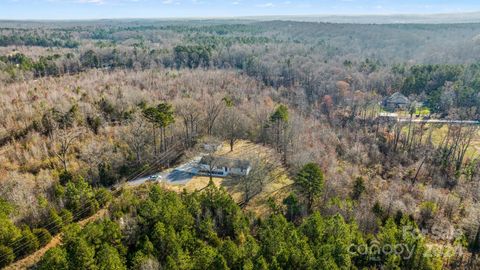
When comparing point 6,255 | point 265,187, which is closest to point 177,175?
point 265,187

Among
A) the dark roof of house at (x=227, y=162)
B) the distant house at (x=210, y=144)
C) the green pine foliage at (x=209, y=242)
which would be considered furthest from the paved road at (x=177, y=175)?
the green pine foliage at (x=209, y=242)

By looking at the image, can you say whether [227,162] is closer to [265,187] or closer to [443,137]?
[265,187]

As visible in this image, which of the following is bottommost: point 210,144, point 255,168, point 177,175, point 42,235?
point 177,175

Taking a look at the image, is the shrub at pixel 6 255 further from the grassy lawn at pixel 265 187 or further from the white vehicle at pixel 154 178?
the white vehicle at pixel 154 178

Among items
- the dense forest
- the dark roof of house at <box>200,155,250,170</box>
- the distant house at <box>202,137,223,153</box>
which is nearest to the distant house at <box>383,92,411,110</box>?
the dense forest

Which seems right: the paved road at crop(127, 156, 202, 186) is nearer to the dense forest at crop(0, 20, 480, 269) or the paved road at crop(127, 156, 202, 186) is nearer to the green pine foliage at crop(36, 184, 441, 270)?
the dense forest at crop(0, 20, 480, 269)
